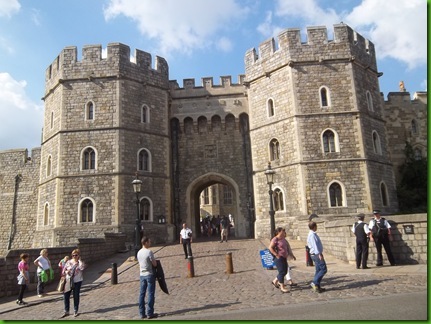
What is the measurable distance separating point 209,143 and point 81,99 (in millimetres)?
7693

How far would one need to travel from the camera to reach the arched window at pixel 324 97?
1938cm

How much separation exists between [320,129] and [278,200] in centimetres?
421

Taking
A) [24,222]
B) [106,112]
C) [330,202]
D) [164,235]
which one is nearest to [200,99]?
[106,112]

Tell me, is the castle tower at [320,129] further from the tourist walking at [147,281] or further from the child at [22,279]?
the child at [22,279]

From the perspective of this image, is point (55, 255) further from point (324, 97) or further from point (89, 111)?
point (324, 97)

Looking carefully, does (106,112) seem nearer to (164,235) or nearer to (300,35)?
(164,235)

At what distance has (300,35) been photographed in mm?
20031

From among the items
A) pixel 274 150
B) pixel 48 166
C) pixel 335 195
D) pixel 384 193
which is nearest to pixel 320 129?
pixel 274 150

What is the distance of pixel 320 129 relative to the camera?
19016 mm

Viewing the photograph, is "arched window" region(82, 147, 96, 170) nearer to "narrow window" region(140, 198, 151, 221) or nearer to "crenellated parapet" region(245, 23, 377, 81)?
"narrow window" region(140, 198, 151, 221)

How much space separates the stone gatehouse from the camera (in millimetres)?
18719

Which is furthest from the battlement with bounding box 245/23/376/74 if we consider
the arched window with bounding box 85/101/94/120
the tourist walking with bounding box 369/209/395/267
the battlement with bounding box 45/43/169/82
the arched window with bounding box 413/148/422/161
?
the tourist walking with bounding box 369/209/395/267

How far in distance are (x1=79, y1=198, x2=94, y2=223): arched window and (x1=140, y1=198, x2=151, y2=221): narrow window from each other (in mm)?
2516

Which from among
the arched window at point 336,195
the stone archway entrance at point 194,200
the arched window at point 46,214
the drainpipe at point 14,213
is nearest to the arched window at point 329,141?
the arched window at point 336,195
